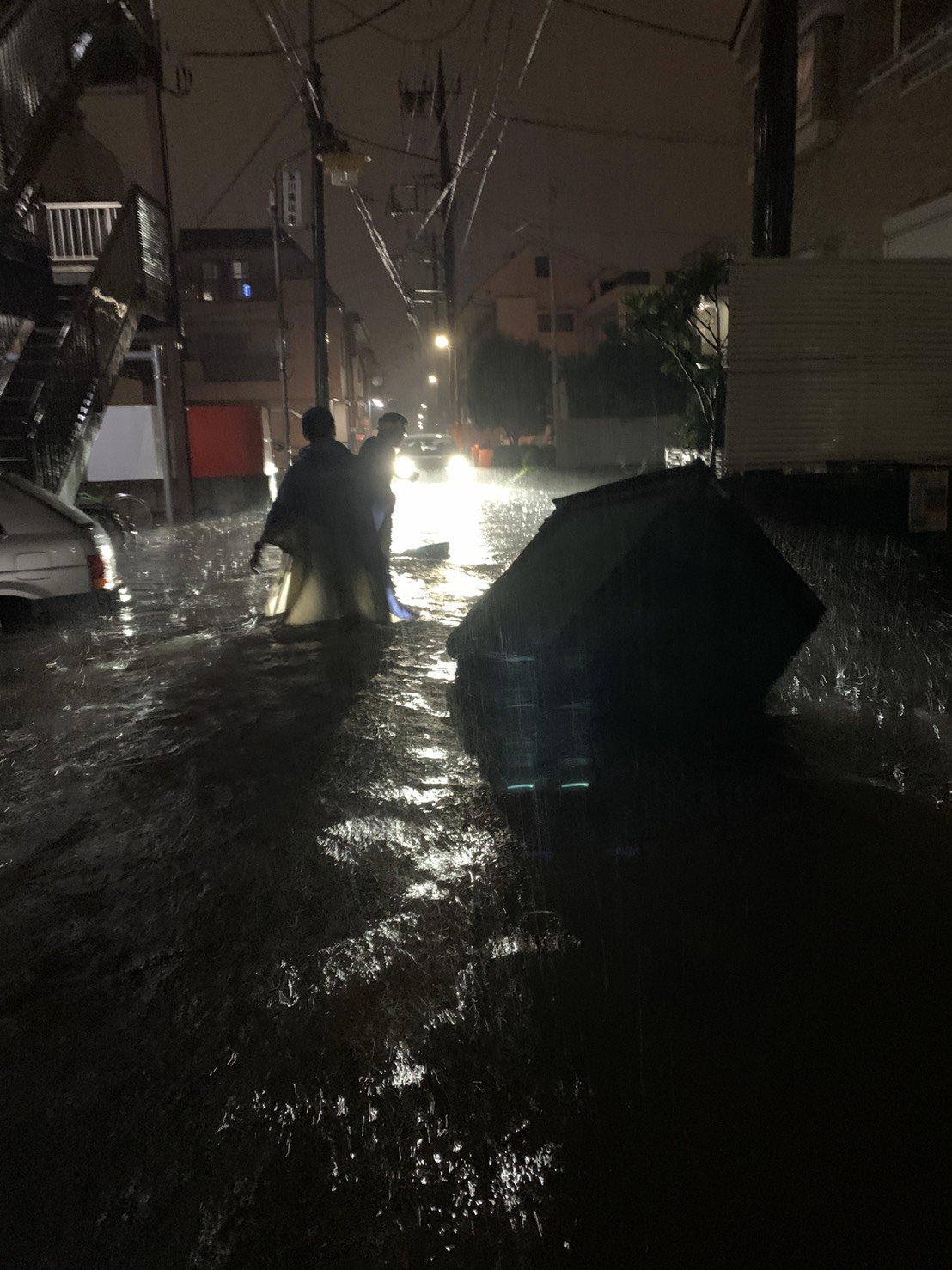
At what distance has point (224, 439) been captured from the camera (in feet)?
82.4

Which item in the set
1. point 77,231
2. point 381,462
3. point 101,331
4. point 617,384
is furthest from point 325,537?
point 617,384

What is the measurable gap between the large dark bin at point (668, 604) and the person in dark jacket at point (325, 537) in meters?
3.36

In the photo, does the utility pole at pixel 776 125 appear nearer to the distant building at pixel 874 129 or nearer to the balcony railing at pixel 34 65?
the distant building at pixel 874 129

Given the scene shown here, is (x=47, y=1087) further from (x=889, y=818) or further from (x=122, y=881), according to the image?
(x=889, y=818)

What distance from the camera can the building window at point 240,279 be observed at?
55.5 meters

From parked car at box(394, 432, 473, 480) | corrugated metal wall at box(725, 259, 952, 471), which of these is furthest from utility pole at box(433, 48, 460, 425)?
corrugated metal wall at box(725, 259, 952, 471)

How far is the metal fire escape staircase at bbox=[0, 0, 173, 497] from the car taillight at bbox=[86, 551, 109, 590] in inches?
199

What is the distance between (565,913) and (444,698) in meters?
3.19

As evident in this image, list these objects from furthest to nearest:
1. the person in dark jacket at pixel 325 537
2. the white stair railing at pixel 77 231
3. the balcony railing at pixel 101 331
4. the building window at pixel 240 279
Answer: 1. the building window at pixel 240 279
2. the white stair railing at pixel 77 231
3. the balcony railing at pixel 101 331
4. the person in dark jacket at pixel 325 537

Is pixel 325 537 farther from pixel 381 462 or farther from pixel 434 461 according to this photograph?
pixel 434 461

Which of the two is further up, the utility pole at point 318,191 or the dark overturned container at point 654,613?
the utility pole at point 318,191

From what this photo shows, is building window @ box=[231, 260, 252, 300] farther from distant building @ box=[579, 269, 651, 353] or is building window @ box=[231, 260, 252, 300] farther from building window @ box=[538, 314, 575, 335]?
building window @ box=[538, 314, 575, 335]

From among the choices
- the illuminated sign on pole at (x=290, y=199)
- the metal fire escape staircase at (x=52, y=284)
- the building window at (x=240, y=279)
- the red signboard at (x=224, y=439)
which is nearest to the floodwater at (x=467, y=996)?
the metal fire escape staircase at (x=52, y=284)

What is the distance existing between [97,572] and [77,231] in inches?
493
